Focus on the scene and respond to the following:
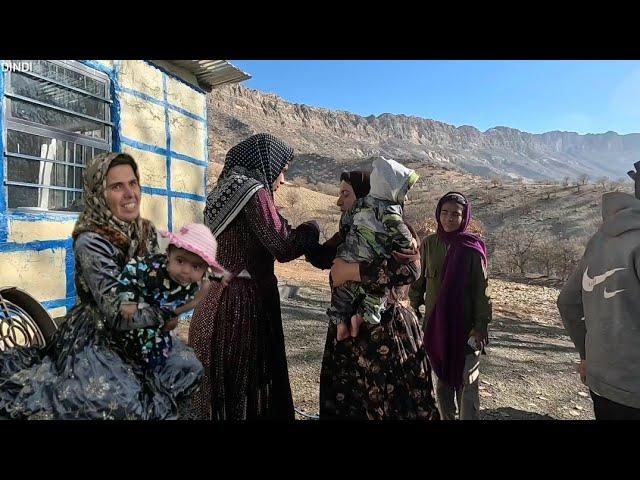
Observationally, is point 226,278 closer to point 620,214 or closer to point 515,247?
point 620,214

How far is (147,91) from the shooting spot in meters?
5.26

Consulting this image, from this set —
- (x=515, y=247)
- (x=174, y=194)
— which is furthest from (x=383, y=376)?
(x=515, y=247)

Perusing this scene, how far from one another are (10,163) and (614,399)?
469 cm

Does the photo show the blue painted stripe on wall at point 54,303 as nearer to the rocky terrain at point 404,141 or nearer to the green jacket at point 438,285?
the green jacket at point 438,285

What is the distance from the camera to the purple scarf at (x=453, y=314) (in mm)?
2691

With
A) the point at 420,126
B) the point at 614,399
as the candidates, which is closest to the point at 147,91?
the point at 614,399

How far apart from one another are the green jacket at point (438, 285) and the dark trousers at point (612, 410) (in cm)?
91

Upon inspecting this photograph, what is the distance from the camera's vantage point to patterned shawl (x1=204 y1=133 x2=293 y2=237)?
6.39ft

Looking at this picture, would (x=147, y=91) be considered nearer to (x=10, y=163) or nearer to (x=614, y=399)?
(x=10, y=163)

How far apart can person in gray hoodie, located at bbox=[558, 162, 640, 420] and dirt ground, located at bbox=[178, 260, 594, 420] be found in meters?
1.96

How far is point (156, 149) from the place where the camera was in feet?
18.1

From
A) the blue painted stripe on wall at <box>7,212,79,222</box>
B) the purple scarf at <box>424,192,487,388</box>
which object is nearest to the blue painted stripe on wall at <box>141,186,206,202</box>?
the blue painted stripe on wall at <box>7,212,79,222</box>

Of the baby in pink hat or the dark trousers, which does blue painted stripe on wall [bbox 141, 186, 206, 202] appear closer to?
the baby in pink hat

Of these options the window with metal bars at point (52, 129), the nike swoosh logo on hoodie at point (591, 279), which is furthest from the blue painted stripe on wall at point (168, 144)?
the nike swoosh logo on hoodie at point (591, 279)
